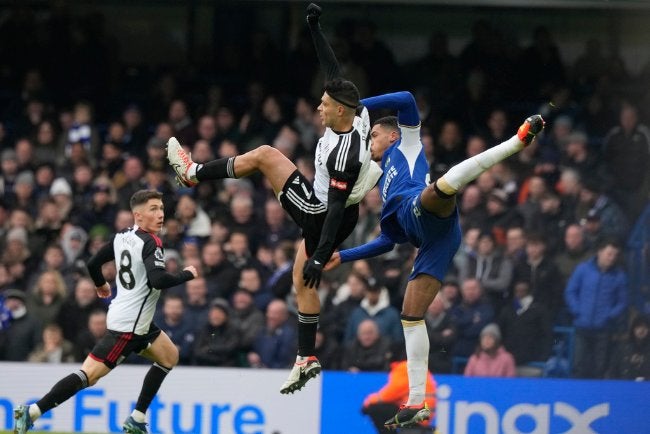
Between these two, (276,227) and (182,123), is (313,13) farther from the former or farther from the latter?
(182,123)

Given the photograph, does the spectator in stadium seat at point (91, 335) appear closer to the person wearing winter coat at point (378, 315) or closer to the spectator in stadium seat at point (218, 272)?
the spectator in stadium seat at point (218, 272)

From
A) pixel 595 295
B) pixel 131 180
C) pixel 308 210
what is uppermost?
pixel 131 180

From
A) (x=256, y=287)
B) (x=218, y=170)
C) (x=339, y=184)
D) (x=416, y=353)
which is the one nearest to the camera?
(x=339, y=184)

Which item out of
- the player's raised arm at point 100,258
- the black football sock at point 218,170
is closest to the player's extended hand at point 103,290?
the player's raised arm at point 100,258

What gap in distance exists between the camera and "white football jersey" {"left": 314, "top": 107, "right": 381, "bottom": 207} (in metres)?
9.31

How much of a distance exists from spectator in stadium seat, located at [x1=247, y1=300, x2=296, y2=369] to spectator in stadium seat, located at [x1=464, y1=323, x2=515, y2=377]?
1.68 m

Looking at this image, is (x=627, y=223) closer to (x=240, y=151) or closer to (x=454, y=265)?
(x=454, y=265)

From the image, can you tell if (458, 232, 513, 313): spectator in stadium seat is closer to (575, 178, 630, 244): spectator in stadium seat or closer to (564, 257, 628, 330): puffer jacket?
(564, 257, 628, 330): puffer jacket

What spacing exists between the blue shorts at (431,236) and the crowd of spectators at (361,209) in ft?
9.24

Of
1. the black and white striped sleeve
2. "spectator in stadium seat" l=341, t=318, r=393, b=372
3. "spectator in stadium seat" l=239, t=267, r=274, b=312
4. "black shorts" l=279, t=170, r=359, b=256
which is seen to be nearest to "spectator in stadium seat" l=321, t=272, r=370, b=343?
"spectator in stadium seat" l=341, t=318, r=393, b=372

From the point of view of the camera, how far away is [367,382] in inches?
477

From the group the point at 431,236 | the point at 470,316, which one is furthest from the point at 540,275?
the point at 431,236

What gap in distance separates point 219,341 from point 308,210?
3651 millimetres

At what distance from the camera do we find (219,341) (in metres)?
12.9
